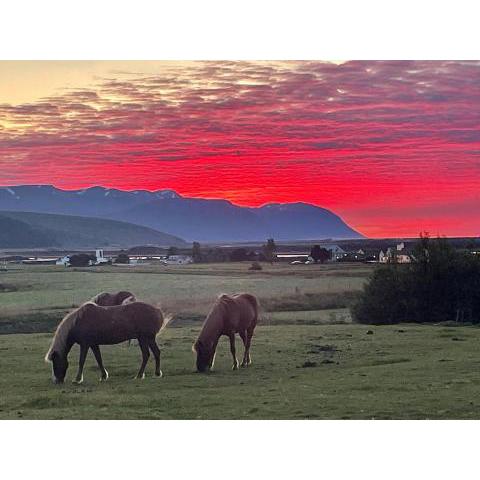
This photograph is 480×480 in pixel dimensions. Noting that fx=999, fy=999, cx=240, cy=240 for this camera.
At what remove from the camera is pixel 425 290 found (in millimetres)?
16781

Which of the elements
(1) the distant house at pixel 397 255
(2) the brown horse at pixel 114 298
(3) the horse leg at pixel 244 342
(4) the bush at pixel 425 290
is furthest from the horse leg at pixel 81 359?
(1) the distant house at pixel 397 255

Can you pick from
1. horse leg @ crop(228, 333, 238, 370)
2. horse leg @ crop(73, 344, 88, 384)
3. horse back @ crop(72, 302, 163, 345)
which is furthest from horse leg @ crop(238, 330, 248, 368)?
horse leg @ crop(73, 344, 88, 384)

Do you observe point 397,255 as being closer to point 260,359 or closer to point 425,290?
point 425,290

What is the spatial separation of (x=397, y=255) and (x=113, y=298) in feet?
15.8

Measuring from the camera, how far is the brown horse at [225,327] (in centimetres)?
1630

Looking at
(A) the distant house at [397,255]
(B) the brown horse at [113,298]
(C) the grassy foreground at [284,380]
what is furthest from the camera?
(A) the distant house at [397,255]

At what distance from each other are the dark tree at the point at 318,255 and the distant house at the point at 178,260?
2.09 m

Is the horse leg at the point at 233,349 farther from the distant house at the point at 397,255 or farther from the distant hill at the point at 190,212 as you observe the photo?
the distant house at the point at 397,255

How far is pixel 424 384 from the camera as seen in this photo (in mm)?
15469

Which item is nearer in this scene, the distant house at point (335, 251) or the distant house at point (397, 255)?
the distant house at point (397, 255)

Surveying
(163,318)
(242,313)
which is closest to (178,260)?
(163,318)

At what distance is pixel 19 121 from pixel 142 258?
304cm
